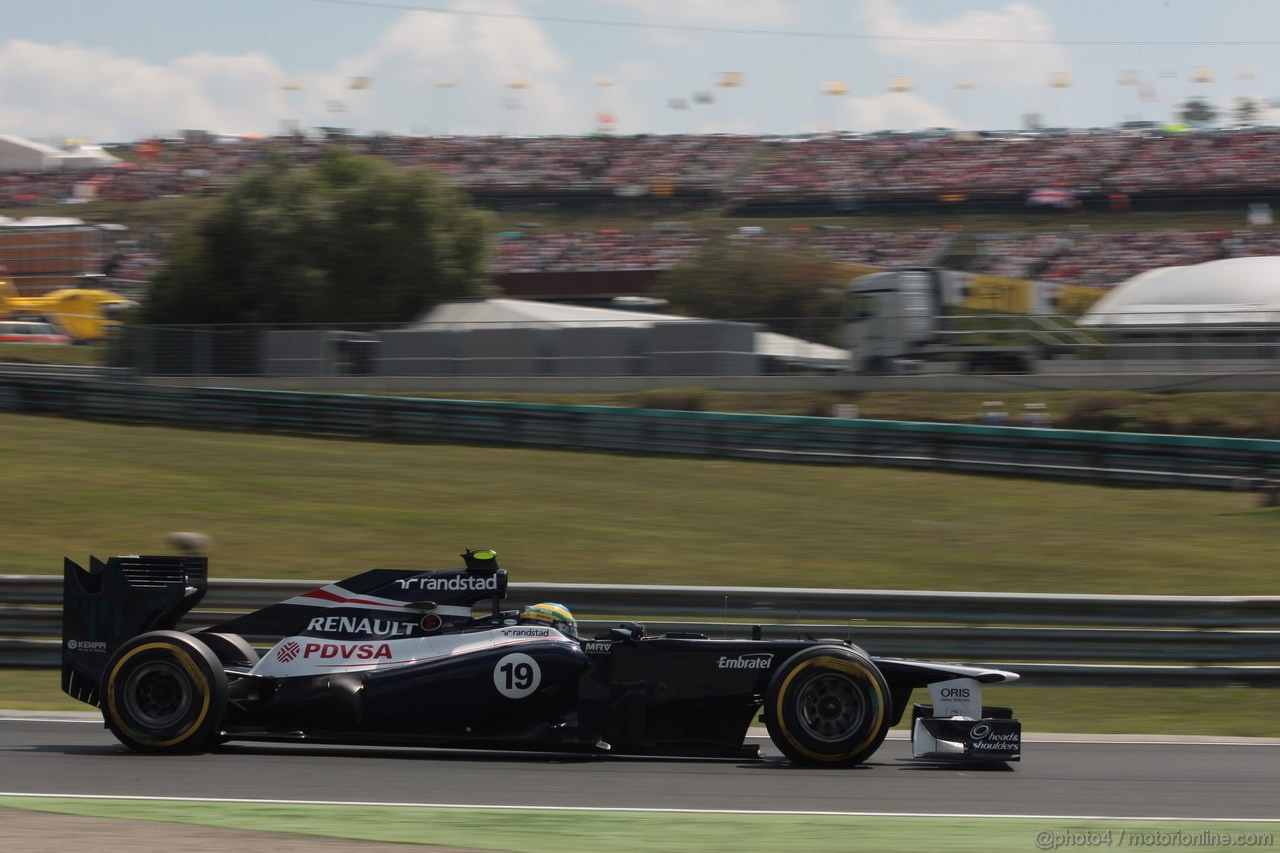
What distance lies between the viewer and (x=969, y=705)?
6680 millimetres

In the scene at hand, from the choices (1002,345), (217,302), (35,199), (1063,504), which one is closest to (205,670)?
(1063,504)

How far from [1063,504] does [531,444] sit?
8.84 meters

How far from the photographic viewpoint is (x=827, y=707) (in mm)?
6555

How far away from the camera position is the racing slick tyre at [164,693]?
6.63m

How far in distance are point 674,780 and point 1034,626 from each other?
3844 millimetres

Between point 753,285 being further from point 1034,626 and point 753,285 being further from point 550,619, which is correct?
point 550,619

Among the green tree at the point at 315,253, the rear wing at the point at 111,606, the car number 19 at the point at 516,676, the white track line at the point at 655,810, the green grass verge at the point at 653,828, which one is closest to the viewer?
the green grass verge at the point at 653,828

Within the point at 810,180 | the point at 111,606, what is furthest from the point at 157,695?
the point at 810,180

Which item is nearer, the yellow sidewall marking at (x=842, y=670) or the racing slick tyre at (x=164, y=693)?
the yellow sidewall marking at (x=842, y=670)

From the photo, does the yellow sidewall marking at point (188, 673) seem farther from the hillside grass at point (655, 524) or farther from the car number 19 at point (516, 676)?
the hillside grass at point (655, 524)

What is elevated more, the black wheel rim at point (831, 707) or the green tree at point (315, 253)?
the green tree at point (315, 253)

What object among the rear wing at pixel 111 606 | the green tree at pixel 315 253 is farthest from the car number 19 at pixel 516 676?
the green tree at pixel 315 253

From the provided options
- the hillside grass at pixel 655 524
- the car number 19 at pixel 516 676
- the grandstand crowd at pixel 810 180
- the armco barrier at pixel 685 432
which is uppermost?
the grandstand crowd at pixel 810 180

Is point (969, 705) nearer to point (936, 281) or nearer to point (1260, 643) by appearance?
point (1260, 643)
